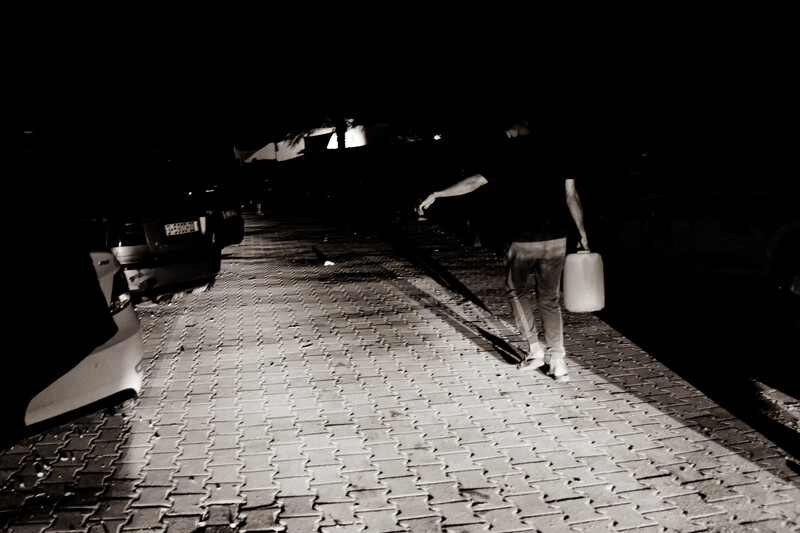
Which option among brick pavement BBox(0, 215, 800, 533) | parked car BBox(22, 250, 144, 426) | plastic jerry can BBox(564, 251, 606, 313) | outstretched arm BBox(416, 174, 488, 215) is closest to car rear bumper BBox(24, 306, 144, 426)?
parked car BBox(22, 250, 144, 426)

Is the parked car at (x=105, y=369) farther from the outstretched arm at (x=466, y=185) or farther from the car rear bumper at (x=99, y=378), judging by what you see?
the outstretched arm at (x=466, y=185)

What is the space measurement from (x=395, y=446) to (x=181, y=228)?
476 centimetres

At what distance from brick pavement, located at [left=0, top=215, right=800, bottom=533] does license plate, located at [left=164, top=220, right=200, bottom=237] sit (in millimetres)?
1276

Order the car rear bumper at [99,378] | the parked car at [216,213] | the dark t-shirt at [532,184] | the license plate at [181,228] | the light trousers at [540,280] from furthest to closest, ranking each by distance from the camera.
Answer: the parked car at [216,213] → the license plate at [181,228] → the light trousers at [540,280] → the dark t-shirt at [532,184] → the car rear bumper at [99,378]

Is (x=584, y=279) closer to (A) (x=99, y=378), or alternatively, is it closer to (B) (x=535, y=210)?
(B) (x=535, y=210)

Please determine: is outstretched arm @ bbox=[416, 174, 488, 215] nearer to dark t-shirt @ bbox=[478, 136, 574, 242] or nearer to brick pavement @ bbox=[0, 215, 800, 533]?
dark t-shirt @ bbox=[478, 136, 574, 242]

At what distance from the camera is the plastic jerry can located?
5.74m

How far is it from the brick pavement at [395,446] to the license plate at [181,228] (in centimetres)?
128

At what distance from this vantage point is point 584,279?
574 cm

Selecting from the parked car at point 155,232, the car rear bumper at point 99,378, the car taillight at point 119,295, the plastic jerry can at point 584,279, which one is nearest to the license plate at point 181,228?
the parked car at point 155,232

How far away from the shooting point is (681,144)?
8.12 meters

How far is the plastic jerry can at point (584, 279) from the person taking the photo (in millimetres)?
5738

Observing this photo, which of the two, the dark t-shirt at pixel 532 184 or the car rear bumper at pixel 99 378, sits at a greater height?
the dark t-shirt at pixel 532 184

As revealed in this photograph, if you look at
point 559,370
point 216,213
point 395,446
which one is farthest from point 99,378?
point 216,213
